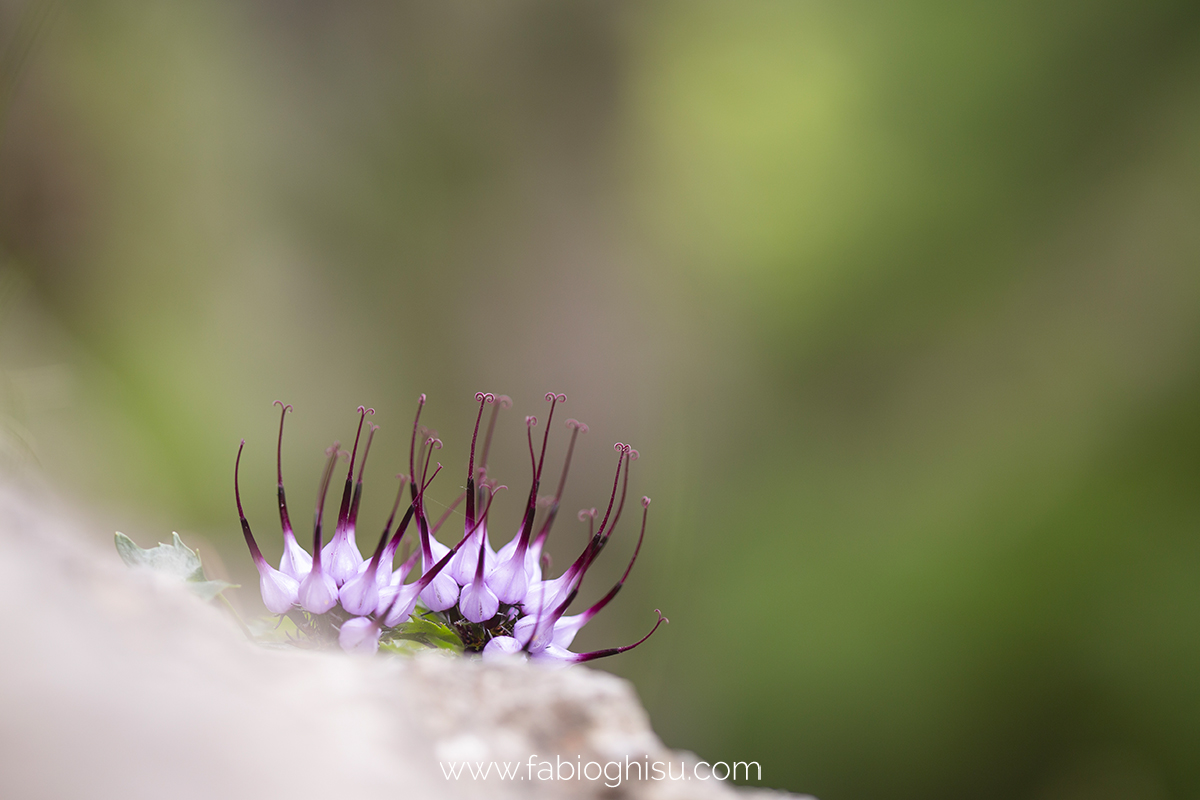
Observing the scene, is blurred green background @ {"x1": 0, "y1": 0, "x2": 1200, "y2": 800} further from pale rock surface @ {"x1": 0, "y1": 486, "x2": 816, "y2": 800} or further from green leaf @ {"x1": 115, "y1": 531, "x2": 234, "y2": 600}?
pale rock surface @ {"x1": 0, "y1": 486, "x2": 816, "y2": 800}

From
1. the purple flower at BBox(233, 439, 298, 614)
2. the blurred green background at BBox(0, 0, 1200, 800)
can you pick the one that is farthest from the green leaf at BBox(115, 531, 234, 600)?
the blurred green background at BBox(0, 0, 1200, 800)

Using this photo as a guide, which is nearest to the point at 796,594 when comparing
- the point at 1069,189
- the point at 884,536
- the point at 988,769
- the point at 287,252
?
the point at 884,536

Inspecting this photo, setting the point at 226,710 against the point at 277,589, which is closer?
the point at 226,710

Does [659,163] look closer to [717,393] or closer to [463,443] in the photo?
[717,393]

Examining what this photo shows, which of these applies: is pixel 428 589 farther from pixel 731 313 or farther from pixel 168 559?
pixel 731 313

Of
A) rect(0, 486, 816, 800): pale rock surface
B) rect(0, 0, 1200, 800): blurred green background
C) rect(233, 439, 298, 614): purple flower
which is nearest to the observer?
rect(0, 486, 816, 800): pale rock surface

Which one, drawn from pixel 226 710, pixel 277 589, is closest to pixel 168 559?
pixel 277 589
